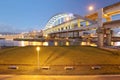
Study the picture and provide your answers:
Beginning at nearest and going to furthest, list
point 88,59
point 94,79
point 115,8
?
1. point 94,79
2. point 88,59
3. point 115,8

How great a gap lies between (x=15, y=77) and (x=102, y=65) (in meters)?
9.86

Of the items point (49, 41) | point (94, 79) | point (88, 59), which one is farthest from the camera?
point (49, 41)

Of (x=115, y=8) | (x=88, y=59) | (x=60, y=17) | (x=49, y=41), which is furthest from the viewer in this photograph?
(x=60, y=17)

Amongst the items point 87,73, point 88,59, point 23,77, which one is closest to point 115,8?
point 88,59

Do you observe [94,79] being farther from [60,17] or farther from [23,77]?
[60,17]

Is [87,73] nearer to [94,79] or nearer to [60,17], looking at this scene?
[94,79]

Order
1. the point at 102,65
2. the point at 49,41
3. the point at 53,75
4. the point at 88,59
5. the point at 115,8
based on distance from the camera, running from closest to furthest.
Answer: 1. the point at 53,75
2. the point at 102,65
3. the point at 88,59
4. the point at 115,8
5. the point at 49,41

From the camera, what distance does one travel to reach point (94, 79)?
1673 centimetres

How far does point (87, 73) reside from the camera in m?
19.2

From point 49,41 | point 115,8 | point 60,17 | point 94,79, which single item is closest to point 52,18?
point 60,17

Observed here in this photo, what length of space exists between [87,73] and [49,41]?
269ft

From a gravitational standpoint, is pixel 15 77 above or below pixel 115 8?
below

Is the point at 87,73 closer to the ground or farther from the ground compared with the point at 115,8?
closer to the ground

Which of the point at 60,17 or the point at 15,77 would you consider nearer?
the point at 15,77
